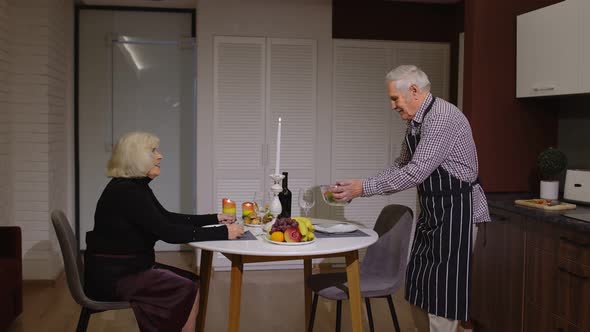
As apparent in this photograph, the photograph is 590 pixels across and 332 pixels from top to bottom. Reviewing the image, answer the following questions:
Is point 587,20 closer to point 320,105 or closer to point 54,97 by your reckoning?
point 320,105

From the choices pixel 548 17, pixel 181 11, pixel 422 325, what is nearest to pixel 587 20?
pixel 548 17

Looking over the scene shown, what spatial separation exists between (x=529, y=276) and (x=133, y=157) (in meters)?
2.11

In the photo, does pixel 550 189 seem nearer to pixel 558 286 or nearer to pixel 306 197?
pixel 558 286

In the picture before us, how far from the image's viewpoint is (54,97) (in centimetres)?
493

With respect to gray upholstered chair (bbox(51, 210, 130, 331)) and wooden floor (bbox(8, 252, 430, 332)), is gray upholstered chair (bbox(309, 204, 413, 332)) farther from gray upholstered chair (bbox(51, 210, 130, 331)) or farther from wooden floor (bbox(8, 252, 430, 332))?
gray upholstered chair (bbox(51, 210, 130, 331))

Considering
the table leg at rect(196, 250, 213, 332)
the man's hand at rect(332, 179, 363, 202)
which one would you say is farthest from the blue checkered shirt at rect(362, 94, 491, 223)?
the table leg at rect(196, 250, 213, 332)

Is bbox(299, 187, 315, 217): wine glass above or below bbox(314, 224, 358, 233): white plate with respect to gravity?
above

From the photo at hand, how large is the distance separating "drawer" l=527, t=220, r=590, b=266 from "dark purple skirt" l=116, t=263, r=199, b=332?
5.76 feet

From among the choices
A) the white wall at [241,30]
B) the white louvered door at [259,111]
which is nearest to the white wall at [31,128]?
the white wall at [241,30]

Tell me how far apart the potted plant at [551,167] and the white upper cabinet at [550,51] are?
0.36 m

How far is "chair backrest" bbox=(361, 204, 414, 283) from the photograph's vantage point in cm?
310

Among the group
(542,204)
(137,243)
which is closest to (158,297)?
(137,243)

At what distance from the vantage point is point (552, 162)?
3.52 m

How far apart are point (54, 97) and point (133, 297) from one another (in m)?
2.80
